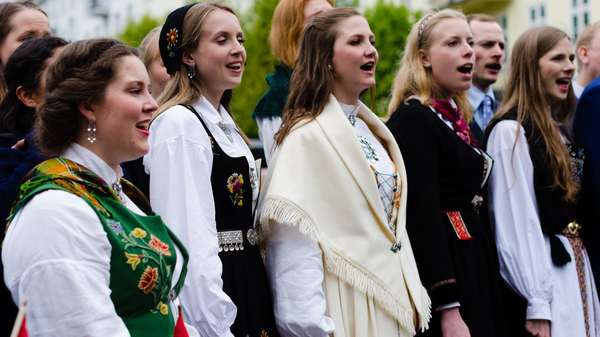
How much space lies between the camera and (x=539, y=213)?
404 cm

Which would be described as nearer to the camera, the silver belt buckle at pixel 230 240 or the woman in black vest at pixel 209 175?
the woman in black vest at pixel 209 175

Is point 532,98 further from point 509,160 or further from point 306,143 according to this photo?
point 306,143

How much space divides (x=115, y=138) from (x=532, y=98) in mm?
2968

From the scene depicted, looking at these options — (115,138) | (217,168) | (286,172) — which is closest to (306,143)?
(286,172)

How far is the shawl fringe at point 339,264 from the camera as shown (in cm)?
289

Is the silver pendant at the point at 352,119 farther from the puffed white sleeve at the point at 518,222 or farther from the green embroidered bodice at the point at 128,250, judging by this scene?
the green embroidered bodice at the point at 128,250

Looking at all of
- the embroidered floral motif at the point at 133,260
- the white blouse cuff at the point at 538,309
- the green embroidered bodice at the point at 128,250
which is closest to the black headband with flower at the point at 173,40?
the green embroidered bodice at the point at 128,250

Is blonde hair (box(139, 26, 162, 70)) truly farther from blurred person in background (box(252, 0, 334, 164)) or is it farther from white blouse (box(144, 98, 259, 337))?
white blouse (box(144, 98, 259, 337))

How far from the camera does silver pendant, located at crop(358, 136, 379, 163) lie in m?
3.30

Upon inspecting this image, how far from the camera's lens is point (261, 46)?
78.8ft

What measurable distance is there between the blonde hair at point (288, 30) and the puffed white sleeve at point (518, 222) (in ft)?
4.69

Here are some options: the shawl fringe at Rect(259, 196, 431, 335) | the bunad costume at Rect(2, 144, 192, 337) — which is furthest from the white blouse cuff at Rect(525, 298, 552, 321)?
the bunad costume at Rect(2, 144, 192, 337)

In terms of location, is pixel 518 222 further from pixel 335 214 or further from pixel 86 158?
pixel 86 158

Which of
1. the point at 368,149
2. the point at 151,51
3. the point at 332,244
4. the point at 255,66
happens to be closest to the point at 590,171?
the point at 368,149
